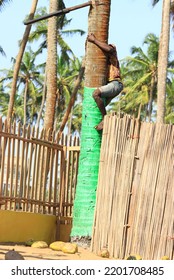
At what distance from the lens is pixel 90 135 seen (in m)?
11.4

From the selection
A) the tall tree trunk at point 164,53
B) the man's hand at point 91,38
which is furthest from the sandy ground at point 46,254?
the tall tree trunk at point 164,53

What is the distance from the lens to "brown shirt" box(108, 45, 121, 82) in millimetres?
11547

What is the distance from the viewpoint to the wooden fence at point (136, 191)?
10297 millimetres

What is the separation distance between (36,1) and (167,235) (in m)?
14.8

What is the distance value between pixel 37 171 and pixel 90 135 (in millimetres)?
933

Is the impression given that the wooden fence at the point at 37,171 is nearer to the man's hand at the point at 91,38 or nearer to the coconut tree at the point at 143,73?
the man's hand at the point at 91,38

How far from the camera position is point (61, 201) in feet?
39.7

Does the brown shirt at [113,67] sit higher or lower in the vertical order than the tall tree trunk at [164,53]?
lower

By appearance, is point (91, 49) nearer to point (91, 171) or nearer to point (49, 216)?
point (91, 171)

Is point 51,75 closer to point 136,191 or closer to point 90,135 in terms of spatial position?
point 90,135

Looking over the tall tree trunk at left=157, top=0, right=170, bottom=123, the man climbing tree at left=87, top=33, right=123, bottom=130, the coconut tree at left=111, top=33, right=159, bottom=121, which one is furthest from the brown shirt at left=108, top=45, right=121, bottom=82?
the coconut tree at left=111, top=33, right=159, bottom=121

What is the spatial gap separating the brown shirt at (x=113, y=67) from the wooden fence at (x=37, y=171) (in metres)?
1.28

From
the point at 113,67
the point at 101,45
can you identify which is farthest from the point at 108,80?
the point at 101,45

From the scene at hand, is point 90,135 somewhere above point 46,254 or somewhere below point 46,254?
above
